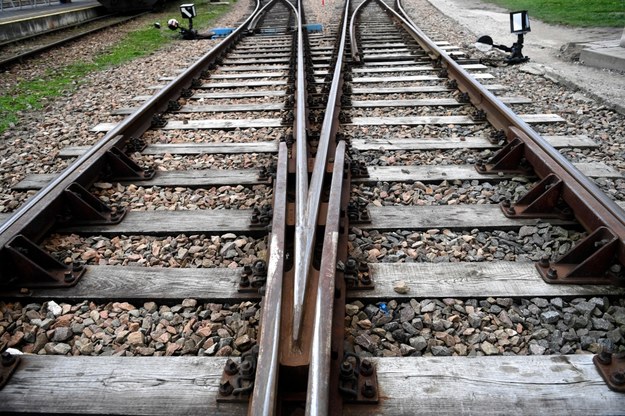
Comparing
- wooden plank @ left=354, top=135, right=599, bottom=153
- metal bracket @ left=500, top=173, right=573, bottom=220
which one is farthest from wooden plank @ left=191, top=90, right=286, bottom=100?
metal bracket @ left=500, top=173, right=573, bottom=220

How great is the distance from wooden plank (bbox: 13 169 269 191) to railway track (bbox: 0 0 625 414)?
0.06ft

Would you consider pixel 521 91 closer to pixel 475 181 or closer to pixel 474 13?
pixel 475 181

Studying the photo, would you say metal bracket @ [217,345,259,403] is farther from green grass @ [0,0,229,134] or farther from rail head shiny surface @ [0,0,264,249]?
green grass @ [0,0,229,134]

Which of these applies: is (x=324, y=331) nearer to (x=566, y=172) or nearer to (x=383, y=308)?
(x=383, y=308)

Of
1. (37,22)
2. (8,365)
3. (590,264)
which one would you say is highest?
(37,22)

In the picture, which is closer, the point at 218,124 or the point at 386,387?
the point at 386,387

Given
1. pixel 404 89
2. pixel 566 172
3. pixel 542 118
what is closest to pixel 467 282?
pixel 566 172

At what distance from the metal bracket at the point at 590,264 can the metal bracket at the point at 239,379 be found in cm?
148

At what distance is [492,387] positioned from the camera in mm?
1729

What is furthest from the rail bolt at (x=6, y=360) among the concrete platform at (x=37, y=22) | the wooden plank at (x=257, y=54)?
the concrete platform at (x=37, y=22)

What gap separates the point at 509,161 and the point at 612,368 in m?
1.91

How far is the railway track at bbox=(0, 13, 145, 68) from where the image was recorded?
8477 mm

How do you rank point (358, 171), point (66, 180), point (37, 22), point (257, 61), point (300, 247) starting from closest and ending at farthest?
point (300, 247)
point (66, 180)
point (358, 171)
point (257, 61)
point (37, 22)

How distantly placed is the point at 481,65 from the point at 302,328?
618 cm
